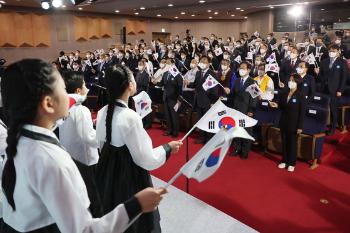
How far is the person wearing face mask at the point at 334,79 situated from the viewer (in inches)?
242

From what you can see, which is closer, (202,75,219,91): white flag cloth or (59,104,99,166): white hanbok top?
(59,104,99,166): white hanbok top

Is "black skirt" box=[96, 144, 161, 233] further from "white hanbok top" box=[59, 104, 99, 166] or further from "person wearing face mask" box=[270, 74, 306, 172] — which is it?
"person wearing face mask" box=[270, 74, 306, 172]

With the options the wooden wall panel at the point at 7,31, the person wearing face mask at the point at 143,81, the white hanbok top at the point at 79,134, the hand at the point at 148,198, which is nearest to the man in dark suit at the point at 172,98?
the person wearing face mask at the point at 143,81

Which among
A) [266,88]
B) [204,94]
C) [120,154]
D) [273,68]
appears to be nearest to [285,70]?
[273,68]

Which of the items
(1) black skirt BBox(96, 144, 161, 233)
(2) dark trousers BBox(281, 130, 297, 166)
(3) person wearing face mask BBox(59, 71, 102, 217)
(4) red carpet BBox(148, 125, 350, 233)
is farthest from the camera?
(2) dark trousers BBox(281, 130, 297, 166)

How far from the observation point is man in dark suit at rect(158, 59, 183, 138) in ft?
21.3

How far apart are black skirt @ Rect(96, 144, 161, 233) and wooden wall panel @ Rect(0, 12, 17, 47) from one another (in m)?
14.3

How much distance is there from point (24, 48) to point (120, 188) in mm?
15041

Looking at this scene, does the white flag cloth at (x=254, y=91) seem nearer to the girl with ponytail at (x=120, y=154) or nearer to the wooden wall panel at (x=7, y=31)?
the girl with ponytail at (x=120, y=154)

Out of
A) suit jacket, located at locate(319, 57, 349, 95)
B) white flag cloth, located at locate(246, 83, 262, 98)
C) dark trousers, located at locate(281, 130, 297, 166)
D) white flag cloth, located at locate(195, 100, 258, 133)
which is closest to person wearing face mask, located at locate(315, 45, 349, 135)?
suit jacket, located at locate(319, 57, 349, 95)

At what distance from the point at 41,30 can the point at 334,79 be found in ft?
44.8

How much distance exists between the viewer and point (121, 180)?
2.21 meters

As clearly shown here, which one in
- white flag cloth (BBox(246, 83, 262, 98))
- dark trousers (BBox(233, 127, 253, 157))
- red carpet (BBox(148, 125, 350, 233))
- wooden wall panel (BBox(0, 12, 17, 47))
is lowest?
red carpet (BBox(148, 125, 350, 233))

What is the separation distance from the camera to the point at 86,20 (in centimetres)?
1703
